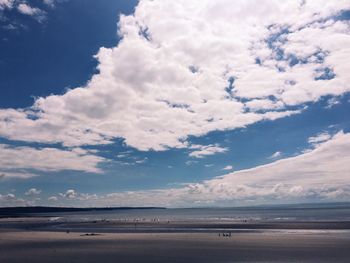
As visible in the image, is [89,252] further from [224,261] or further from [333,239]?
[333,239]

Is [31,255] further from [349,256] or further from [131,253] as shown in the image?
[349,256]

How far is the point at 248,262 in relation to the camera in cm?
3559

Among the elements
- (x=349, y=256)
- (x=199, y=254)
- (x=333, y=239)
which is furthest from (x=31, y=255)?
(x=333, y=239)

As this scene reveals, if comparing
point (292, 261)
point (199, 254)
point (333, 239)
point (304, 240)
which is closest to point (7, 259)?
point (199, 254)

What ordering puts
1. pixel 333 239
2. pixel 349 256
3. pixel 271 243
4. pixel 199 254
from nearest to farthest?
1. pixel 349 256
2. pixel 199 254
3. pixel 271 243
4. pixel 333 239

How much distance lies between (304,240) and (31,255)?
1268 inches

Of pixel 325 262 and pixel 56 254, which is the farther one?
pixel 56 254

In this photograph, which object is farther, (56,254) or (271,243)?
(271,243)

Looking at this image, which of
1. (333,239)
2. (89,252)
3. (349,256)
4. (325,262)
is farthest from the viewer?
(333,239)

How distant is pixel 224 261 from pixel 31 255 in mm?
19219

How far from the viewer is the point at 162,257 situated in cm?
3881

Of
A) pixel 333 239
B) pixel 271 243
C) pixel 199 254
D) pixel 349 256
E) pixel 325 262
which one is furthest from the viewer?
pixel 333 239

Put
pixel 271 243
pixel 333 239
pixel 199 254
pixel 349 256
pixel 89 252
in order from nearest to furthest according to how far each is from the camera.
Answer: pixel 349 256 < pixel 199 254 < pixel 89 252 < pixel 271 243 < pixel 333 239

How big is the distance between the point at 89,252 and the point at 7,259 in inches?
321
